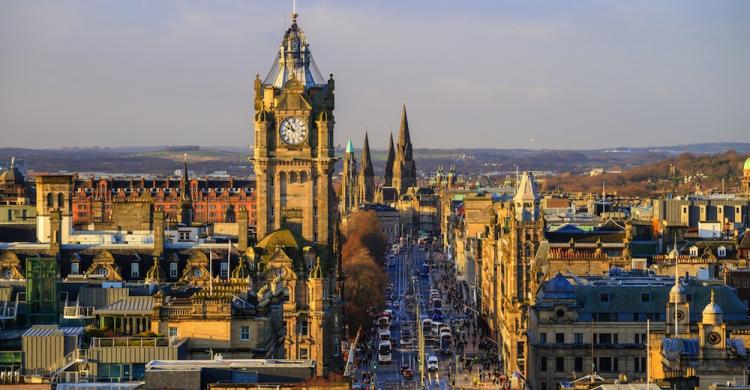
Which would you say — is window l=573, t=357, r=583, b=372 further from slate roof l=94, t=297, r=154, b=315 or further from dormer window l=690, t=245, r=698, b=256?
slate roof l=94, t=297, r=154, b=315

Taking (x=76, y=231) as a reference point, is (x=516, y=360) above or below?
below

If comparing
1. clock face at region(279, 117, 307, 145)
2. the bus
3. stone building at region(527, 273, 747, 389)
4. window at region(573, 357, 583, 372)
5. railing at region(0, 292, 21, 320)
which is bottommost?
the bus

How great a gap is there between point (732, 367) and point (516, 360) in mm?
57885

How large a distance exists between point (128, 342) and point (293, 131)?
5967cm

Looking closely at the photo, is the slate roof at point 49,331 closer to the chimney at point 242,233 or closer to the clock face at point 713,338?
the clock face at point 713,338

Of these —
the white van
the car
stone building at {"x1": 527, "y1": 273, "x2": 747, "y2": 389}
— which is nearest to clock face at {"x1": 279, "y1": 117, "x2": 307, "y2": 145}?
the car

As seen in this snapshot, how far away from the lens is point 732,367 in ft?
314

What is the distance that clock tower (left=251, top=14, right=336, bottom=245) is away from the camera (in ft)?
498

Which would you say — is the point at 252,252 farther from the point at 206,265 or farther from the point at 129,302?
the point at 129,302

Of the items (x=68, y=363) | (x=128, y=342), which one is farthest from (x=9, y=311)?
(x=68, y=363)

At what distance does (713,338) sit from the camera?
322 feet

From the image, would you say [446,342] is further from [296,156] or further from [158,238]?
[158,238]

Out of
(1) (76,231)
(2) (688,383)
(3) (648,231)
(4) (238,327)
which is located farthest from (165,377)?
(3) (648,231)

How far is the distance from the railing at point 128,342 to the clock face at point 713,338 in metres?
26.3
